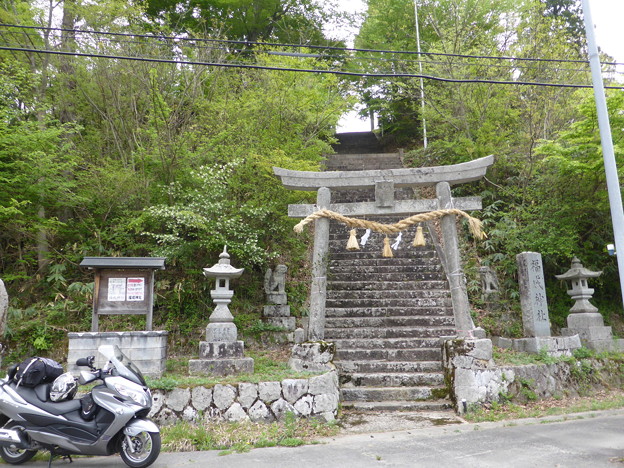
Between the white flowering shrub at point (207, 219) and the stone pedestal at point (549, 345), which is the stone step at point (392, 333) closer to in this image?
→ the stone pedestal at point (549, 345)

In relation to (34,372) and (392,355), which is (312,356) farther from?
(34,372)

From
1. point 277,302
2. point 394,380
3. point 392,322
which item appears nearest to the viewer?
point 394,380

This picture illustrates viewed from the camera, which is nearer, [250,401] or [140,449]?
[140,449]

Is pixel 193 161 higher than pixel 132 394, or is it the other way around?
pixel 193 161

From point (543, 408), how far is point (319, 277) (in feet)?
14.1

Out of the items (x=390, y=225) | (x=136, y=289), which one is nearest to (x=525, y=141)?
(x=390, y=225)

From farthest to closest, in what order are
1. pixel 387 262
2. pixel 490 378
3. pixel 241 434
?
pixel 387 262 → pixel 490 378 → pixel 241 434

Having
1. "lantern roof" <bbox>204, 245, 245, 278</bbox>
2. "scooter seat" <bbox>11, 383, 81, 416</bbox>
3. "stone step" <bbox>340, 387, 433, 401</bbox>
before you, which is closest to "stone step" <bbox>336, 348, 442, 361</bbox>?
"stone step" <bbox>340, 387, 433, 401</bbox>

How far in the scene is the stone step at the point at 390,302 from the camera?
31.1 ft

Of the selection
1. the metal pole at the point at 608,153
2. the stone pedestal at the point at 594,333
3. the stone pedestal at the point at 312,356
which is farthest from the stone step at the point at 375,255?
the metal pole at the point at 608,153

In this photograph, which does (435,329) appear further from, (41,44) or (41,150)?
(41,44)

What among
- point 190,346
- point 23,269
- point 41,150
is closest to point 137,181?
point 41,150

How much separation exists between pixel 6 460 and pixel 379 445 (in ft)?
14.3

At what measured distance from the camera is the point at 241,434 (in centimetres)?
555
